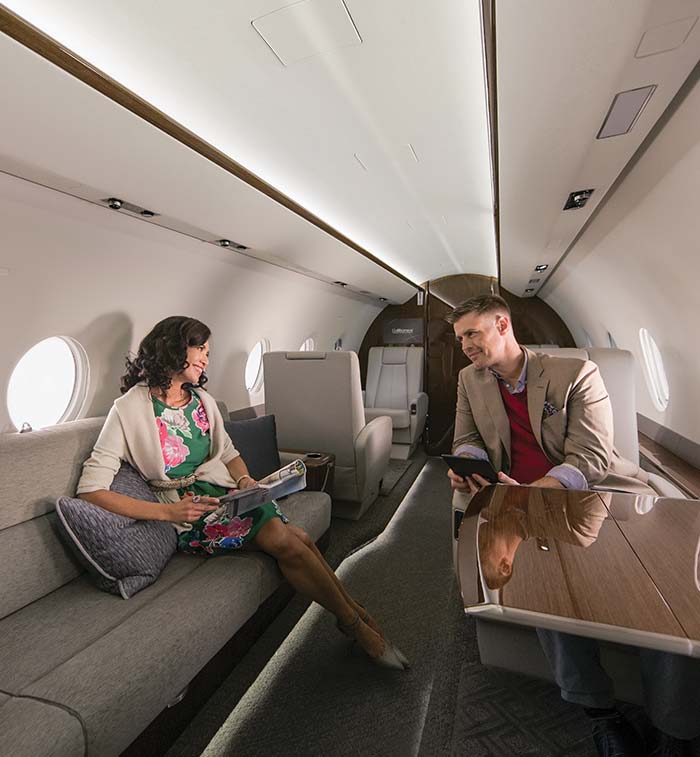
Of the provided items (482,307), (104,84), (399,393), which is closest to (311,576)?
(482,307)

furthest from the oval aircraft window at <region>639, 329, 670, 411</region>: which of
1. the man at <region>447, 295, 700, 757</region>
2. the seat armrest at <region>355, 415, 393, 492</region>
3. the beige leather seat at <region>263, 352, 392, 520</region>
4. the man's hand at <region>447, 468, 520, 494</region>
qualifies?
the man's hand at <region>447, 468, 520, 494</region>

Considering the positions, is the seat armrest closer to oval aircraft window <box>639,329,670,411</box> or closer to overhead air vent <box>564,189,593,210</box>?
overhead air vent <box>564,189,593,210</box>

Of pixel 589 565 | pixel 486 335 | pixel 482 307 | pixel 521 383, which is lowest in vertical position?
pixel 589 565

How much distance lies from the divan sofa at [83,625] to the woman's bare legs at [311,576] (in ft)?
0.36

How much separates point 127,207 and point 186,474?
61.6 inches

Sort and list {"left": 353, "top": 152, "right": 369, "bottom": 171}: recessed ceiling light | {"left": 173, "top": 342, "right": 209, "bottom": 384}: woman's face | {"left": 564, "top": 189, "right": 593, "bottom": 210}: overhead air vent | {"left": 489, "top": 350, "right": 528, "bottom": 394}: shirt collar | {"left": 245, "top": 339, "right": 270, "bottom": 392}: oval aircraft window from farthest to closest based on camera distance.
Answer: {"left": 245, "top": 339, "right": 270, "bottom": 392}: oval aircraft window
{"left": 353, "top": 152, "right": 369, "bottom": 171}: recessed ceiling light
{"left": 564, "top": 189, "right": 593, "bottom": 210}: overhead air vent
{"left": 173, "top": 342, "right": 209, "bottom": 384}: woman's face
{"left": 489, "top": 350, "right": 528, "bottom": 394}: shirt collar

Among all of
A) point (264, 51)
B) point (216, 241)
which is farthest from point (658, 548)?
point (216, 241)

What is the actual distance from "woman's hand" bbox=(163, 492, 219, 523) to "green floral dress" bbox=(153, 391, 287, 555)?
0.39 ft

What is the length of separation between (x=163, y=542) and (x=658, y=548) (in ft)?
6.79

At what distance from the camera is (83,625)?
1.69 m

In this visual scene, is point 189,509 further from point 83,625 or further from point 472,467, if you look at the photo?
point 472,467

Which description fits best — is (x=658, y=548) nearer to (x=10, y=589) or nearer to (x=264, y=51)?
(x=264, y=51)

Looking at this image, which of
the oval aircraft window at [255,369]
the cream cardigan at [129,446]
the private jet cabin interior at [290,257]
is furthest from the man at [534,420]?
the oval aircraft window at [255,369]

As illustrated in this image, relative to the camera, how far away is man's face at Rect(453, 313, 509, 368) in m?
2.25
